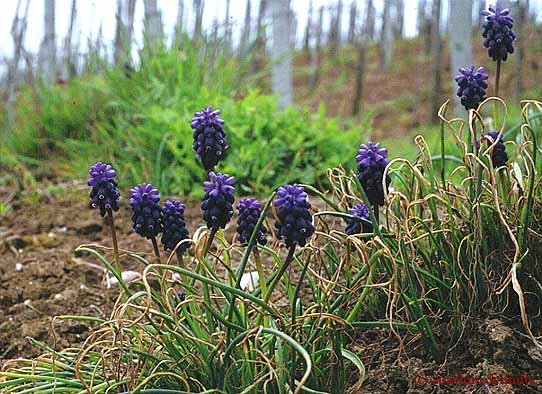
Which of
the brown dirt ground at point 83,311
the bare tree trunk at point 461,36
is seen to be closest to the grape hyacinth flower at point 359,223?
the brown dirt ground at point 83,311

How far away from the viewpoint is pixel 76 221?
3.95m

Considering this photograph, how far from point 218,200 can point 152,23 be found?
16.1ft

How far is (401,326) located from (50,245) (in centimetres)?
248

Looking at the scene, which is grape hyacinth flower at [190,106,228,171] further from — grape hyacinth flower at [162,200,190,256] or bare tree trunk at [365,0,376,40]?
bare tree trunk at [365,0,376,40]

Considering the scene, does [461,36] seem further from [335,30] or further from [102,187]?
[335,30]

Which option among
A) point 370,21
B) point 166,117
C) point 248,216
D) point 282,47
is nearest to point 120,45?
point 282,47

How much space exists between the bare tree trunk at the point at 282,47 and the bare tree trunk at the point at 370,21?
1438cm

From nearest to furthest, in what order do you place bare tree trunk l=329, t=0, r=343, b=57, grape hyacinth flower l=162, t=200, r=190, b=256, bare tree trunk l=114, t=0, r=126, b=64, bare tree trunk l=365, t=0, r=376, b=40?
grape hyacinth flower l=162, t=200, r=190, b=256, bare tree trunk l=114, t=0, r=126, b=64, bare tree trunk l=329, t=0, r=343, b=57, bare tree trunk l=365, t=0, r=376, b=40

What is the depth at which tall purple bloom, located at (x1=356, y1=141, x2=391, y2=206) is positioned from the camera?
1574 millimetres

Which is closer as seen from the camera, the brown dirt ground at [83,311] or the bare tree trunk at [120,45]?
the brown dirt ground at [83,311]

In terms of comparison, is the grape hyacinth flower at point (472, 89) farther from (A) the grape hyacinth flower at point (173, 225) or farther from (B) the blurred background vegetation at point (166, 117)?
(B) the blurred background vegetation at point (166, 117)

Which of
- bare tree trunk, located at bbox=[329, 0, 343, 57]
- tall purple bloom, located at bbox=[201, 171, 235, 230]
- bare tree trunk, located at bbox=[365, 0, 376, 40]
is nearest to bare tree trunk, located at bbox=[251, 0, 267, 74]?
bare tree trunk, located at bbox=[329, 0, 343, 57]

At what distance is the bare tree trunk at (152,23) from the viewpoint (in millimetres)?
5691

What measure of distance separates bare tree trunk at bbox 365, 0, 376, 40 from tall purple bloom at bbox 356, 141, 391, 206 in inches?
777
